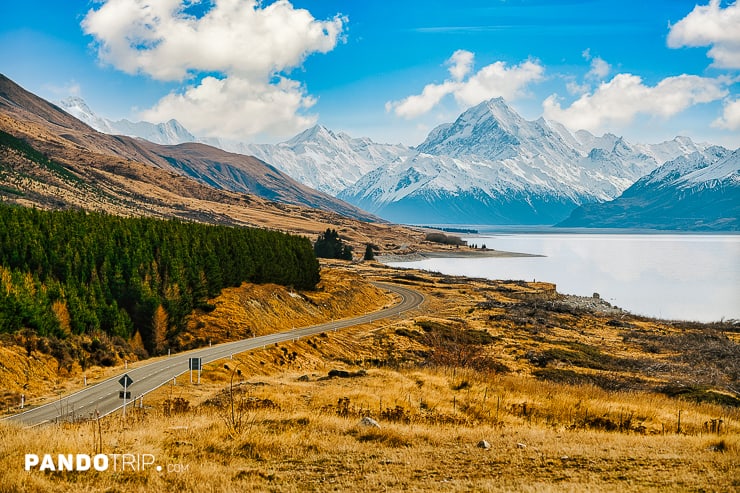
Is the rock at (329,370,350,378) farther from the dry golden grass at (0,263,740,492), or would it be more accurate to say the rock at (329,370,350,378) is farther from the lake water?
the lake water

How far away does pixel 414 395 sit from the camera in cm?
2466

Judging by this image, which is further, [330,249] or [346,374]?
[330,249]

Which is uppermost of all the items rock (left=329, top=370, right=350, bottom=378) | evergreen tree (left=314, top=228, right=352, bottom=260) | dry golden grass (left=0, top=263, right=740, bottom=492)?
evergreen tree (left=314, top=228, right=352, bottom=260)

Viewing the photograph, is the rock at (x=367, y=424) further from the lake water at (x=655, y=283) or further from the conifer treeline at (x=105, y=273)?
the lake water at (x=655, y=283)

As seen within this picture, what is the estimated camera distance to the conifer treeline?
39188mm

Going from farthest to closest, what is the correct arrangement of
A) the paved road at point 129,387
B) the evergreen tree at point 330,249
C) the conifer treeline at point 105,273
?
the evergreen tree at point 330,249 → the conifer treeline at point 105,273 → the paved road at point 129,387

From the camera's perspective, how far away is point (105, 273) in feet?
156

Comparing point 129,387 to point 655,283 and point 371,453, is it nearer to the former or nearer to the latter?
point 371,453

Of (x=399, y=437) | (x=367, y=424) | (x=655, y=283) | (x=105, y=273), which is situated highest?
(x=655, y=283)

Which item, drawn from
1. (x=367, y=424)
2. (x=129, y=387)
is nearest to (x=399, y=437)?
(x=367, y=424)

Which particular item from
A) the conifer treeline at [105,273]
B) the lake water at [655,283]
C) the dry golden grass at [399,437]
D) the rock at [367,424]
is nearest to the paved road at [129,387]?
the dry golden grass at [399,437]

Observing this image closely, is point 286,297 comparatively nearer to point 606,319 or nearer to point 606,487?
point 606,319

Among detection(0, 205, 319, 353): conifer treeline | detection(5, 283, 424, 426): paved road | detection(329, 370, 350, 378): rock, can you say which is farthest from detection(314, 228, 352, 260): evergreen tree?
detection(329, 370, 350, 378): rock

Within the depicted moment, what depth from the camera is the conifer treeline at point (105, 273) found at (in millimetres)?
39188
